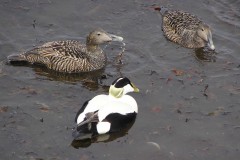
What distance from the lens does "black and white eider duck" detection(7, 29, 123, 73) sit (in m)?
11.2

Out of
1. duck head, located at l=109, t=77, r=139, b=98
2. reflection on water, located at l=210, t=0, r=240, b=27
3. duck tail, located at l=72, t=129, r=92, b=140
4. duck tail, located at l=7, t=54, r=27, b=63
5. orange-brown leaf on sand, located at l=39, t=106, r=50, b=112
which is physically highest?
reflection on water, located at l=210, t=0, r=240, b=27

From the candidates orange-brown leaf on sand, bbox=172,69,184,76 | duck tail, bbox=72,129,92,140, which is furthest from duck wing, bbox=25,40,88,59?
duck tail, bbox=72,129,92,140

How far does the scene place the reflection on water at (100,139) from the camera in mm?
9234

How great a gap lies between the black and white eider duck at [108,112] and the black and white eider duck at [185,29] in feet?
9.67

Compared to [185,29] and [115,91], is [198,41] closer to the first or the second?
[185,29]

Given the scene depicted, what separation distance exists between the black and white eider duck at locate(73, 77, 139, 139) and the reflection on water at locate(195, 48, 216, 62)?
8.63 ft

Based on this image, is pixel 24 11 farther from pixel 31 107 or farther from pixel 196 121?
pixel 196 121

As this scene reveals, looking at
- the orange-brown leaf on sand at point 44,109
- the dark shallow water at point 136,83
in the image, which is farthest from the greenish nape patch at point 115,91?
the orange-brown leaf on sand at point 44,109

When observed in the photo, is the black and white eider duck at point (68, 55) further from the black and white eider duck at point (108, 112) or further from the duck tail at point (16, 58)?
the black and white eider duck at point (108, 112)

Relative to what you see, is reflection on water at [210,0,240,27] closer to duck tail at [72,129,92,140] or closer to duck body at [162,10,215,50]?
duck body at [162,10,215,50]

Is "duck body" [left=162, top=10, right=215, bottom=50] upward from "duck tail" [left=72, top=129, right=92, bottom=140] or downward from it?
upward

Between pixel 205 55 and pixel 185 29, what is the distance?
88 centimetres

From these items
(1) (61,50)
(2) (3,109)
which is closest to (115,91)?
(1) (61,50)

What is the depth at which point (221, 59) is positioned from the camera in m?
11.9
